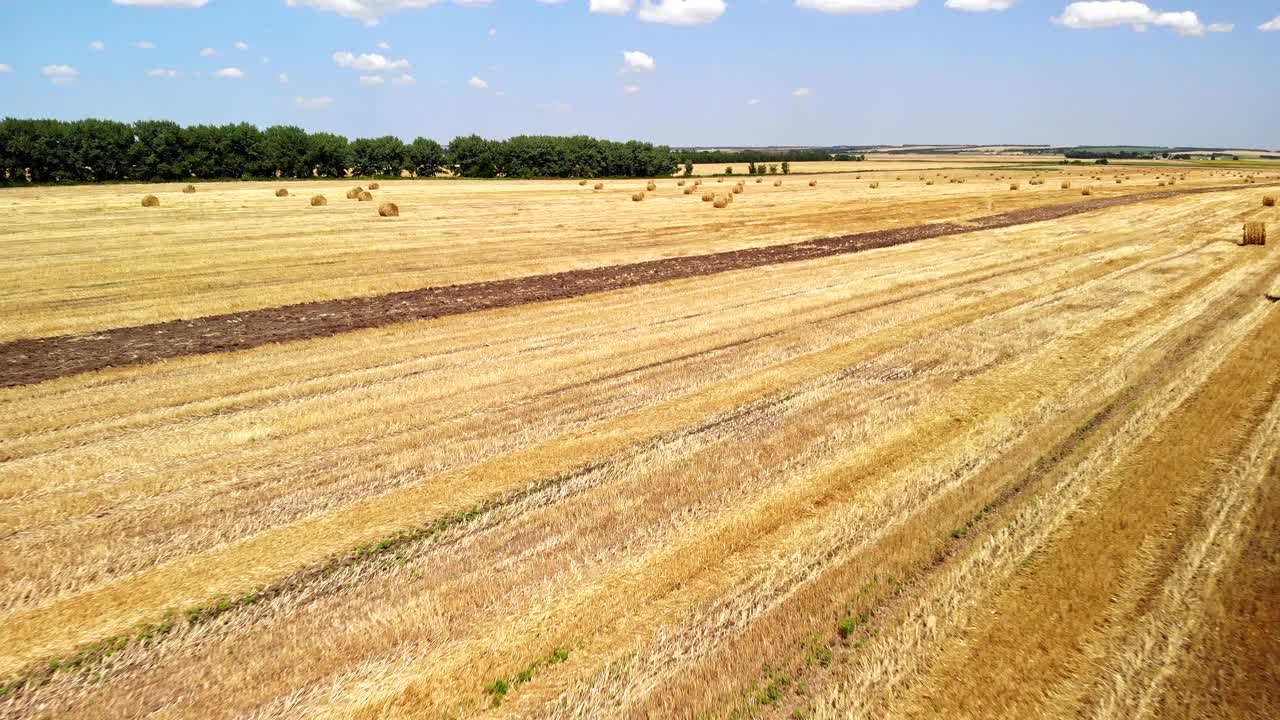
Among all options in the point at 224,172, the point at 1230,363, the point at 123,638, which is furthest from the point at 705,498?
the point at 224,172

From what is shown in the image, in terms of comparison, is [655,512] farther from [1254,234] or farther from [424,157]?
[424,157]

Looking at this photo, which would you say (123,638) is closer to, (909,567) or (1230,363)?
(909,567)

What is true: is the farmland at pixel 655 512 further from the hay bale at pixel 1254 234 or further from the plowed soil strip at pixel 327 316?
the hay bale at pixel 1254 234

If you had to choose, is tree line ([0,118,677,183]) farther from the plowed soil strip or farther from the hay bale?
the hay bale

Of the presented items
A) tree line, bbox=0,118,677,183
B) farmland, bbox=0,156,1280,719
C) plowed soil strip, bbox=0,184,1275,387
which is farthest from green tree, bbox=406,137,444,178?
farmland, bbox=0,156,1280,719

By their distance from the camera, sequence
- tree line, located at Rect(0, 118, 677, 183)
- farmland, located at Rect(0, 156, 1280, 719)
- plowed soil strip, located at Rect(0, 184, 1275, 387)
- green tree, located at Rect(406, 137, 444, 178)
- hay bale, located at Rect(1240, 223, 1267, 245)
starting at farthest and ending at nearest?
green tree, located at Rect(406, 137, 444, 178) < tree line, located at Rect(0, 118, 677, 183) < hay bale, located at Rect(1240, 223, 1267, 245) < plowed soil strip, located at Rect(0, 184, 1275, 387) < farmland, located at Rect(0, 156, 1280, 719)

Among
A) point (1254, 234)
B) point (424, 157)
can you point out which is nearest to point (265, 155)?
point (424, 157)
